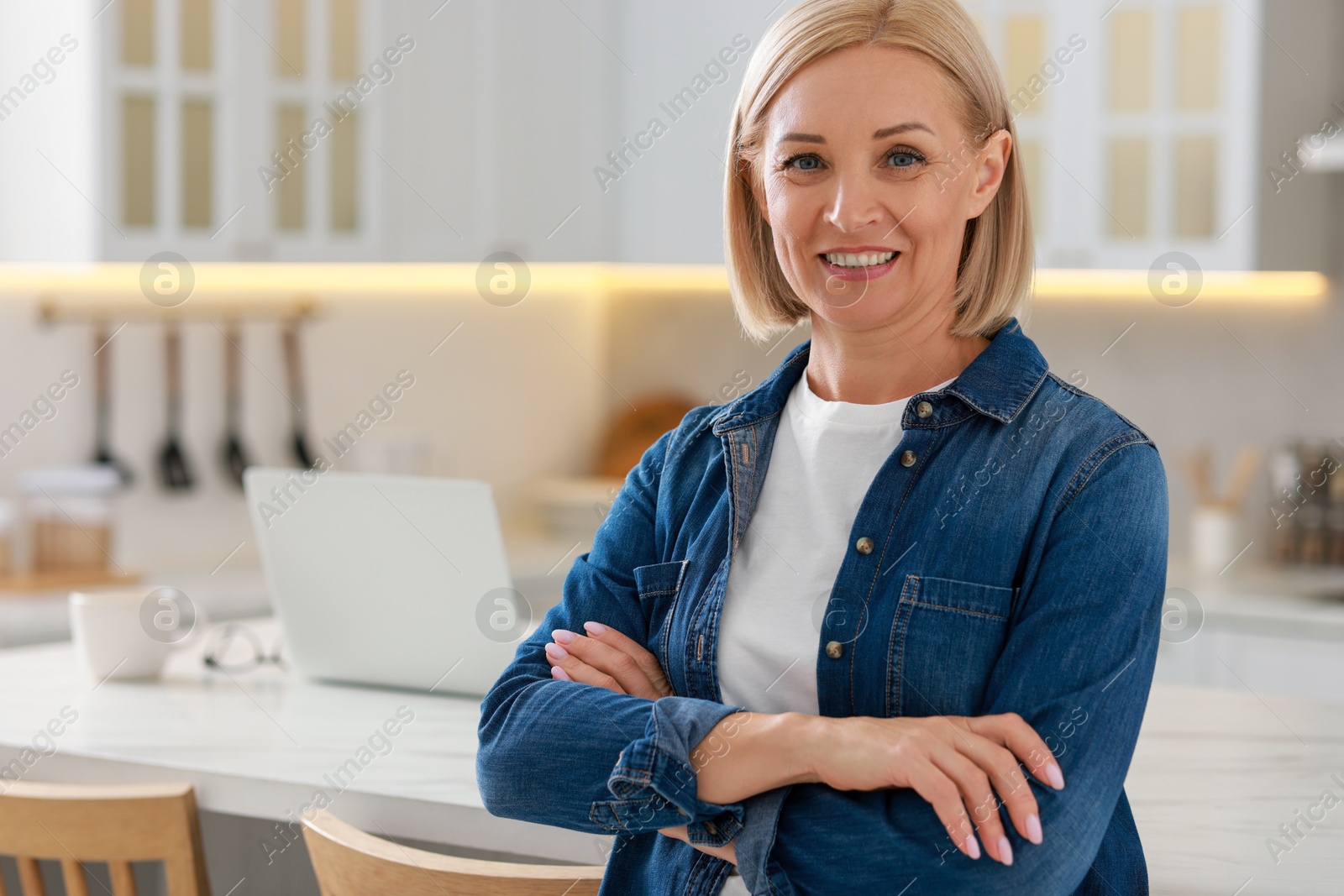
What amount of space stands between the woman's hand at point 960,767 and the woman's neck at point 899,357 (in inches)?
11.3

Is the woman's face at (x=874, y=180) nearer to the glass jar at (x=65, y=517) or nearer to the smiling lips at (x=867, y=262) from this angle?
the smiling lips at (x=867, y=262)

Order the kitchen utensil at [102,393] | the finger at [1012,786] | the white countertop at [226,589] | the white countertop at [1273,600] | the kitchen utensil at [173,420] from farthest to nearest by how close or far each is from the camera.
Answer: the kitchen utensil at [173,420]
the kitchen utensil at [102,393]
the white countertop at [1273,600]
the white countertop at [226,589]
the finger at [1012,786]

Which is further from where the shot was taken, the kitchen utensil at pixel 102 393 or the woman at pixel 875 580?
the kitchen utensil at pixel 102 393

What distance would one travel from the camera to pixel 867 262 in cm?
113

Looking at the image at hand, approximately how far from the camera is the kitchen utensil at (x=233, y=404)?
3441mm

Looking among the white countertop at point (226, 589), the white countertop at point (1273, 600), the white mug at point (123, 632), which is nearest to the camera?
the white mug at point (123, 632)

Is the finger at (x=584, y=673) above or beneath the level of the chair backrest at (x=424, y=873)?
above

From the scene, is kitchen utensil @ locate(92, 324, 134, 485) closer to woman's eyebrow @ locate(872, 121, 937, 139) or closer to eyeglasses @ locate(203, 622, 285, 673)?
eyeglasses @ locate(203, 622, 285, 673)

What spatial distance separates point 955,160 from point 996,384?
17 cm

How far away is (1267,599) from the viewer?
3.12 meters

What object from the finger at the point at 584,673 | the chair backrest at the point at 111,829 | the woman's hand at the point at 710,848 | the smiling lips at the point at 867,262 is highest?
the smiling lips at the point at 867,262

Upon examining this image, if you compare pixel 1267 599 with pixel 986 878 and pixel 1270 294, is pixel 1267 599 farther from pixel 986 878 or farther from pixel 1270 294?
pixel 986 878

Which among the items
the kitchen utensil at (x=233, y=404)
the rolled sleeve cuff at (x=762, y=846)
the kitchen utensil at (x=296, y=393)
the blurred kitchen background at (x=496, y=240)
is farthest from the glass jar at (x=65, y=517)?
the rolled sleeve cuff at (x=762, y=846)

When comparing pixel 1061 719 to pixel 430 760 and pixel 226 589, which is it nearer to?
pixel 430 760
